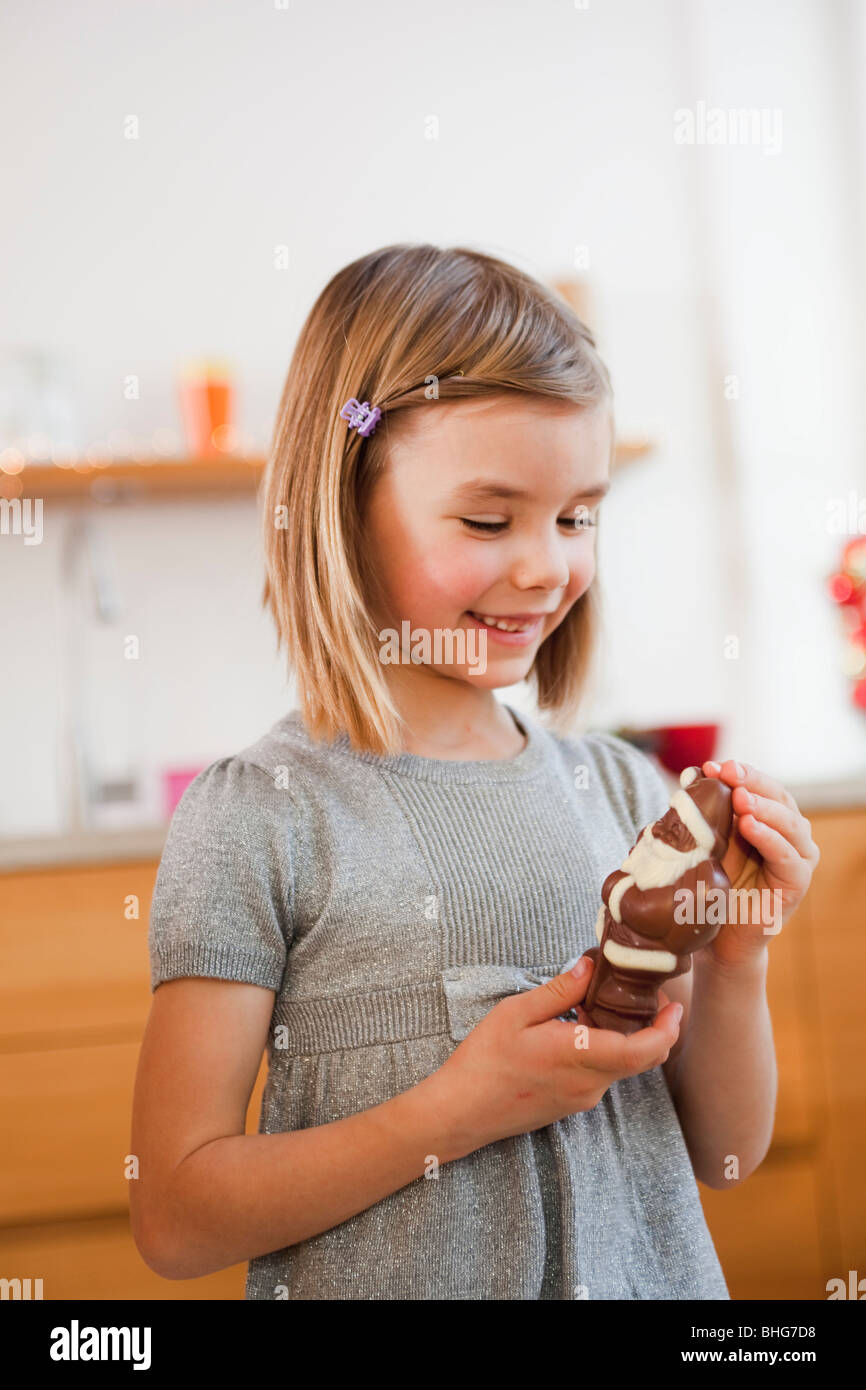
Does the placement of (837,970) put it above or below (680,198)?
below

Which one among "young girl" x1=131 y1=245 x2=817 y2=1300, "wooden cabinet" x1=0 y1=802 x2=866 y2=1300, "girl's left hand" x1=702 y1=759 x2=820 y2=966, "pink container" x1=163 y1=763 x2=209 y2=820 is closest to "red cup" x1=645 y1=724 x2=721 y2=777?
"wooden cabinet" x1=0 y1=802 x2=866 y2=1300

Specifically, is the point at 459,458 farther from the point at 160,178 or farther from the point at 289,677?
the point at 160,178

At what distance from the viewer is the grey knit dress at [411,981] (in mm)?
674

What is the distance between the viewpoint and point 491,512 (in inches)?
27.7

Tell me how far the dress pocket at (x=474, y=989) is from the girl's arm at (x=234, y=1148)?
5 centimetres

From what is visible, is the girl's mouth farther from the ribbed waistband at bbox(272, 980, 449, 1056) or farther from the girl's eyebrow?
the ribbed waistband at bbox(272, 980, 449, 1056)

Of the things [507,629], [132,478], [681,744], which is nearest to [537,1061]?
[507,629]

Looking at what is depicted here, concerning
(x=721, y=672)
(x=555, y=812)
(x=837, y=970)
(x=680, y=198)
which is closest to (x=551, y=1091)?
(x=555, y=812)

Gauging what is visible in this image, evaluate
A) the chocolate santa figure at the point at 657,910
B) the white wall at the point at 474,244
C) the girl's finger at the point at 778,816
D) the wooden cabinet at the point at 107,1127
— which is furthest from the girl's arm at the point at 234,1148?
the white wall at the point at 474,244

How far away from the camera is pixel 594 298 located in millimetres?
2049

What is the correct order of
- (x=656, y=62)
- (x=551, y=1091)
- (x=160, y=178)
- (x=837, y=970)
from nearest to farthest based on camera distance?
1. (x=551, y=1091)
2. (x=837, y=970)
3. (x=160, y=178)
4. (x=656, y=62)

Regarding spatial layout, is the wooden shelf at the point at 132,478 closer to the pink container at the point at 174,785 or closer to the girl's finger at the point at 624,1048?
the pink container at the point at 174,785

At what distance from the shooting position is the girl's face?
70 centimetres
